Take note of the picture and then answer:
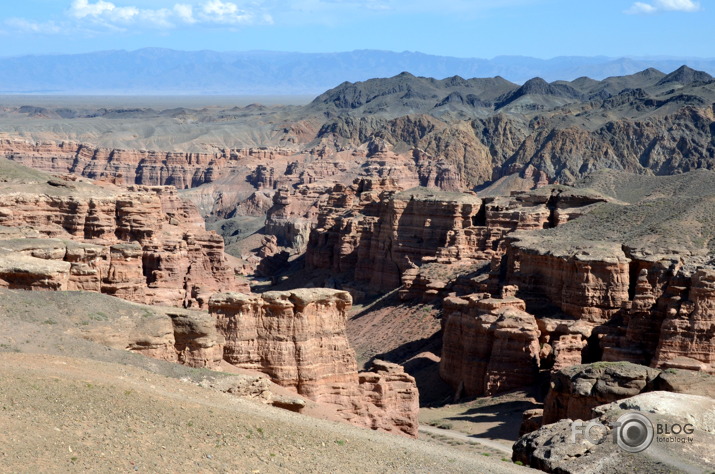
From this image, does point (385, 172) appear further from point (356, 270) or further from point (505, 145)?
point (356, 270)

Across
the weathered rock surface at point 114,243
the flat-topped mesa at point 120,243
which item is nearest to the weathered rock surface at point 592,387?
the weathered rock surface at point 114,243

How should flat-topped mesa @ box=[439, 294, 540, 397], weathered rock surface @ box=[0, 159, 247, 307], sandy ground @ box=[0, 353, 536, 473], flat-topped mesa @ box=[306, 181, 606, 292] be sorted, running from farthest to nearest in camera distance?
flat-topped mesa @ box=[306, 181, 606, 292] < flat-topped mesa @ box=[439, 294, 540, 397] < weathered rock surface @ box=[0, 159, 247, 307] < sandy ground @ box=[0, 353, 536, 473]

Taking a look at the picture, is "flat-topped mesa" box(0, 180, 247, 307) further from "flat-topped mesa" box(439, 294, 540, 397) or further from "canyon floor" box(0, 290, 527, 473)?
"flat-topped mesa" box(439, 294, 540, 397)

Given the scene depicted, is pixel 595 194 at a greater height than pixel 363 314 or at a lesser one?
greater

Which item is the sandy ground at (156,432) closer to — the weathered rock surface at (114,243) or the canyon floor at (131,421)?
the canyon floor at (131,421)

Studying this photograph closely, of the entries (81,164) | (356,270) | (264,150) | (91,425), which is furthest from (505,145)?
(91,425)

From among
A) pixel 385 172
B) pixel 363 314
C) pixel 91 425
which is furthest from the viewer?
pixel 385 172

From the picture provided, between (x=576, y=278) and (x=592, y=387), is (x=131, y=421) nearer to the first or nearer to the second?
(x=592, y=387)

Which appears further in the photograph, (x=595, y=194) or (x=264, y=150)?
(x=264, y=150)

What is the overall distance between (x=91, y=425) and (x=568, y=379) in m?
19.3

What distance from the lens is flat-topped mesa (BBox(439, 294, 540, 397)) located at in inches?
1956

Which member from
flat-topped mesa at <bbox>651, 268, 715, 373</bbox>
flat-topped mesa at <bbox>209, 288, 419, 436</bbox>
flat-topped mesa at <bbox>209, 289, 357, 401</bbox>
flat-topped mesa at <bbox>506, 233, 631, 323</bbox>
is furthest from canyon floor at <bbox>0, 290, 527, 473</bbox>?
flat-topped mesa at <bbox>506, 233, 631, 323</bbox>

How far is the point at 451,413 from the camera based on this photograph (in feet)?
159

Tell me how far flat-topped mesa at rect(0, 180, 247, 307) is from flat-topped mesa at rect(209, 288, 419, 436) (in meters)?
7.90
